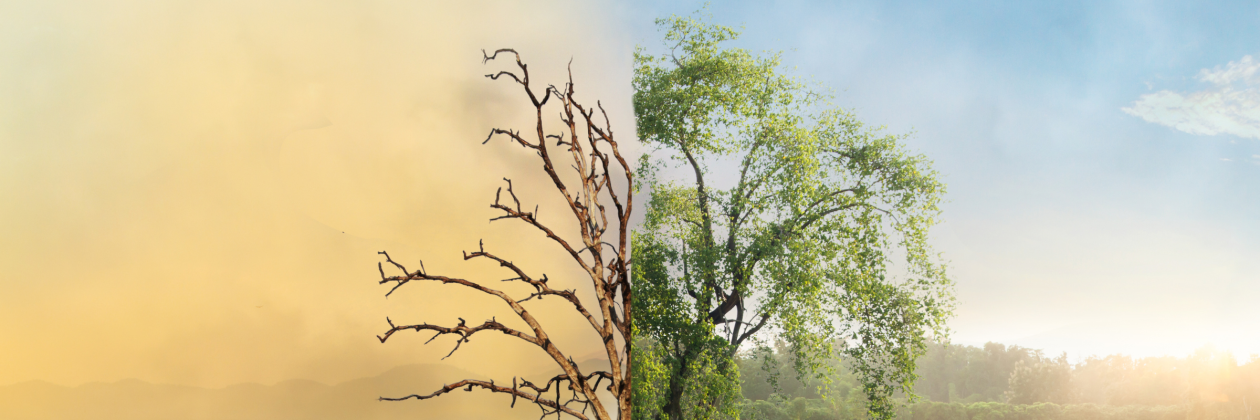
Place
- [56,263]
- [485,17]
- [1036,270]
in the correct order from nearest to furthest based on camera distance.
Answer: [56,263], [1036,270], [485,17]

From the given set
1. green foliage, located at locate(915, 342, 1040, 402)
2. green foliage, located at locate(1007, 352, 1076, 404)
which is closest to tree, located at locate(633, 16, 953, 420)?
green foliage, located at locate(915, 342, 1040, 402)

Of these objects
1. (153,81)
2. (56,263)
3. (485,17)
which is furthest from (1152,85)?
(56,263)

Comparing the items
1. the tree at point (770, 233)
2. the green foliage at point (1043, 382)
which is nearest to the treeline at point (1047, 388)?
the green foliage at point (1043, 382)

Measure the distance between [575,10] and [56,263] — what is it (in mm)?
2503

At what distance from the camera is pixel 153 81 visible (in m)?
2.12

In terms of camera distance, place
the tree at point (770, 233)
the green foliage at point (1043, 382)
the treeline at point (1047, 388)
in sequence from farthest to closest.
A: 1. the tree at point (770, 233)
2. the green foliage at point (1043, 382)
3. the treeline at point (1047, 388)

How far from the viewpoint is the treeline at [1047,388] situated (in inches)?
82.6

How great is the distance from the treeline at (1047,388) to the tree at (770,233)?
0.34 ft

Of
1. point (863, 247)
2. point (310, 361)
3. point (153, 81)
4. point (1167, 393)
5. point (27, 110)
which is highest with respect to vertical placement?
point (153, 81)

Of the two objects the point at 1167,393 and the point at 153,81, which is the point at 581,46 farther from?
the point at 1167,393

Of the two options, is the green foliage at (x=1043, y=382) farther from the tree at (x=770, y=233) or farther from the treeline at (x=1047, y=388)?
the tree at (x=770, y=233)

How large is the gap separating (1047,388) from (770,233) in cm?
127

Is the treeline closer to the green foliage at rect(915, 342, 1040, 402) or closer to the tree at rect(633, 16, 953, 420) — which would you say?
the green foliage at rect(915, 342, 1040, 402)

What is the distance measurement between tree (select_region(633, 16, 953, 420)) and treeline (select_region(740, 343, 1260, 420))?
0.34 feet
